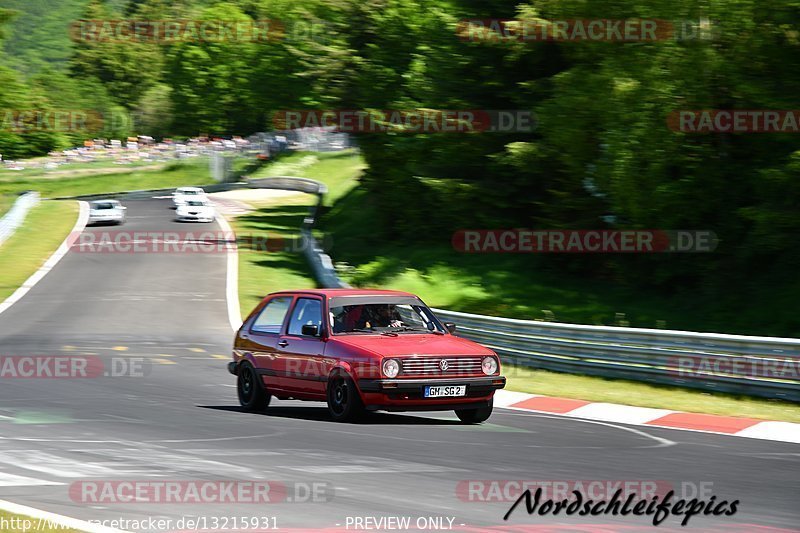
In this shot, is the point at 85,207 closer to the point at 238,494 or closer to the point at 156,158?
the point at 156,158

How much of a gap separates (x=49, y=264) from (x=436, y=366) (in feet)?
96.7

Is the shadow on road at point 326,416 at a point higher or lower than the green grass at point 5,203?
higher

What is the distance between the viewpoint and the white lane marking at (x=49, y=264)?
103 ft

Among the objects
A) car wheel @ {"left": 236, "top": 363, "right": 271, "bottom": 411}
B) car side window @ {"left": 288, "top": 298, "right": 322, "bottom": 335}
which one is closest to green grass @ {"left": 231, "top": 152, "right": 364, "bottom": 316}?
car wheel @ {"left": 236, "top": 363, "right": 271, "bottom": 411}

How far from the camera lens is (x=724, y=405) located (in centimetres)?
1509

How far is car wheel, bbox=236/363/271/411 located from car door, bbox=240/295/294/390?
119 millimetres

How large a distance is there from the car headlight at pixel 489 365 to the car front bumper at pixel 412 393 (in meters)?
0.11

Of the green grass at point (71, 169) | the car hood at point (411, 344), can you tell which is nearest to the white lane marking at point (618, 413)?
the car hood at point (411, 344)

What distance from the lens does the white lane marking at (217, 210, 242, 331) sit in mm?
28425

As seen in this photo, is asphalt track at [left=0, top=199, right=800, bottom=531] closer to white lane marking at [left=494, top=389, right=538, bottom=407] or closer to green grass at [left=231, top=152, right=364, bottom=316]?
white lane marking at [left=494, top=389, right=538, bottom=407]

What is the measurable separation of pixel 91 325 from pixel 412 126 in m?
15.7

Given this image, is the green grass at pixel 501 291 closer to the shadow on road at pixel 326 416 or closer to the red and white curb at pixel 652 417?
the red and white curb at pixel 652 417

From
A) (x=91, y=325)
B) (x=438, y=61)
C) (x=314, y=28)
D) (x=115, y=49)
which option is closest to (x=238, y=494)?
(x=91, y=325)

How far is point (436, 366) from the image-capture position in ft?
39.9
